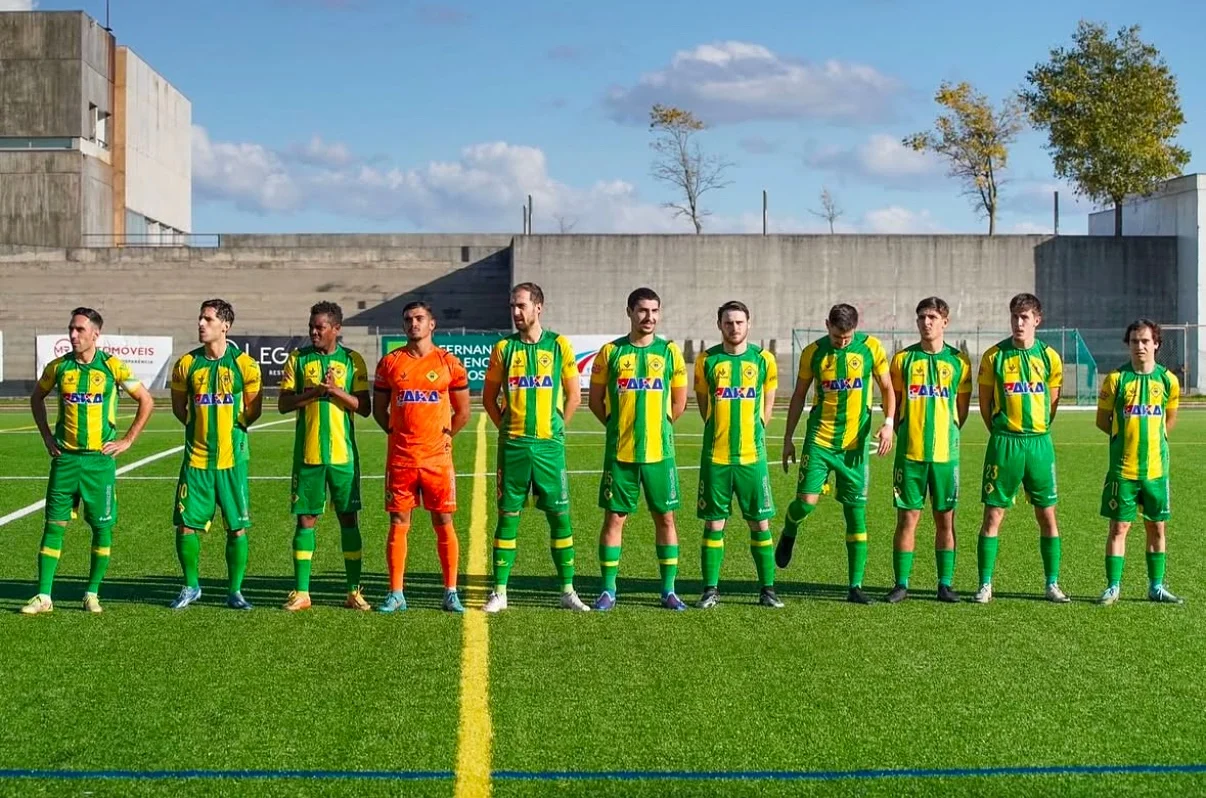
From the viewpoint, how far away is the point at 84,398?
8273 millimetres

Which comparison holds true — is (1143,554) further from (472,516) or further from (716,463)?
(472,516)

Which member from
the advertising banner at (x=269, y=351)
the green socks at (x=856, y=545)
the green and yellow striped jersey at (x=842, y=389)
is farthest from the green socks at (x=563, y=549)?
the advertising banner at (x=269, y=351)

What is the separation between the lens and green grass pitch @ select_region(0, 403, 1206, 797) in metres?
5.19

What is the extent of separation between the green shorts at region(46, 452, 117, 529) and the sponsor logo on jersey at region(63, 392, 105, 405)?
328 mm

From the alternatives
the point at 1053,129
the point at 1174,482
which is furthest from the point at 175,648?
the point at 1053,129

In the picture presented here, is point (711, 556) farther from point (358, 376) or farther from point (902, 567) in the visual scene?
point (358, 376)

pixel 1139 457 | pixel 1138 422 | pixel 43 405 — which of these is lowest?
pixel 1139 457

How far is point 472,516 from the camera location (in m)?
13.0

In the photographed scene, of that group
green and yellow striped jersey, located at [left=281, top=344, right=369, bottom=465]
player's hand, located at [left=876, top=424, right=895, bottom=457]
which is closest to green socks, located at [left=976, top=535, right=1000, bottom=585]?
player's hand, located at [left=876, top=424, right=895, bottom=457]

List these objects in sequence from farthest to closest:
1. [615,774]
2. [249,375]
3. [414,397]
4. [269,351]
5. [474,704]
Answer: [269,351]
[249,375]
[414,397]
[474,704]
[615,774]

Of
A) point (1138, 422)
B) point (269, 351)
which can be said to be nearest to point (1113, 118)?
point (269, 351)

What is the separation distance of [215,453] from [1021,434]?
508 centimetres

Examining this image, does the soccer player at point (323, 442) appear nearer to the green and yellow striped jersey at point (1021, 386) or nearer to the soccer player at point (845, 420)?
the soccer player at point (845, 420)

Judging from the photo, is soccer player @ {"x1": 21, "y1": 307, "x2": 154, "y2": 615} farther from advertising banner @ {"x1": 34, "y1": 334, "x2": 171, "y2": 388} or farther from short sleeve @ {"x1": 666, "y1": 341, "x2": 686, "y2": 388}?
advertising banner @ {"x1": 34, "y1": 334, "x2": 171, "y2": 388}
